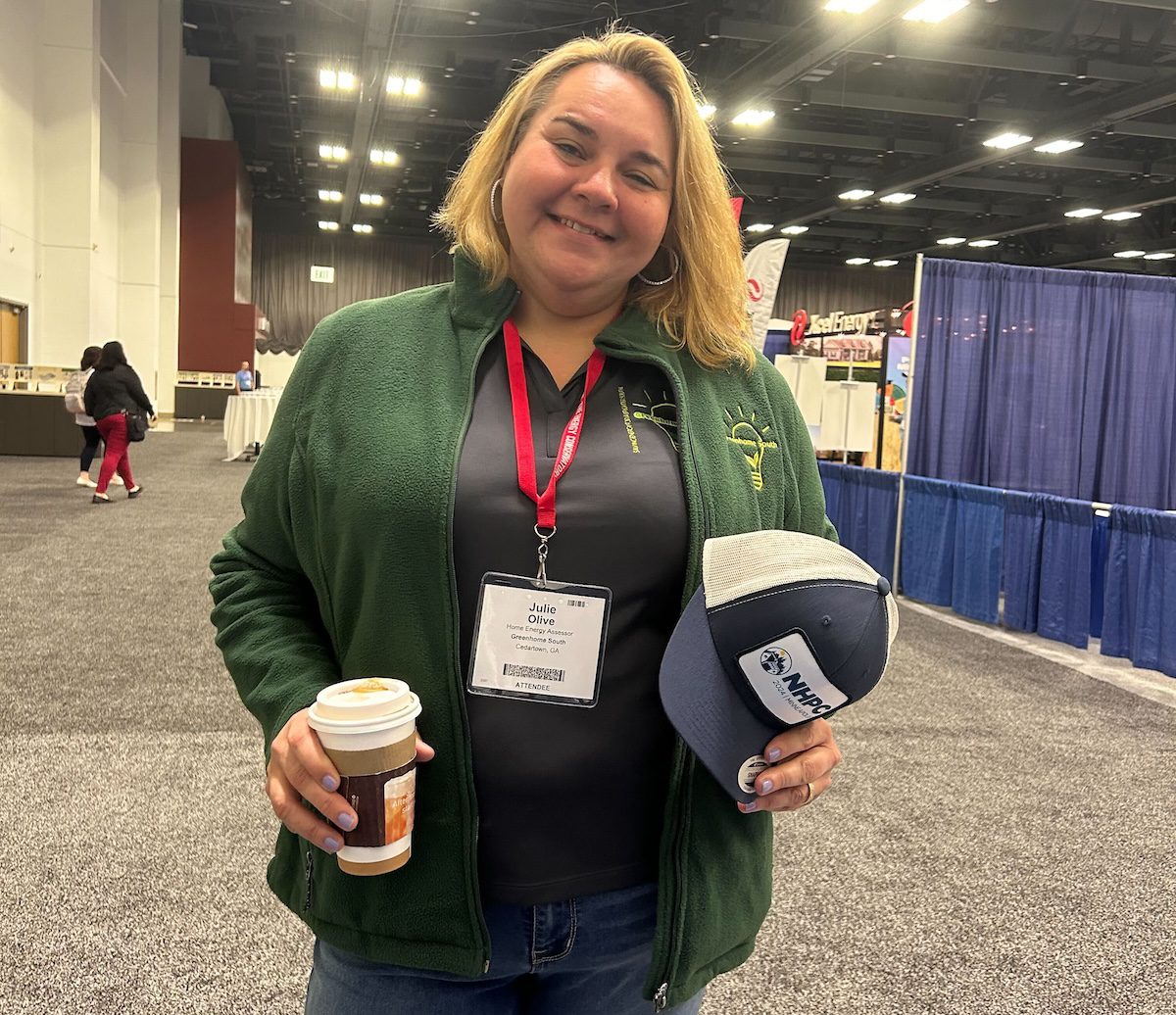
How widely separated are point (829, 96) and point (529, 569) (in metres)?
13.4

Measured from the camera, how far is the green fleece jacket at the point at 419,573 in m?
0.94

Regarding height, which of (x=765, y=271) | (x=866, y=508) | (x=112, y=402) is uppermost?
(x=765, y=271)

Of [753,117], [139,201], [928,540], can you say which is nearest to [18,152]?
[139,201]

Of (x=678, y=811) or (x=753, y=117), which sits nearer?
(x=678, y=811)

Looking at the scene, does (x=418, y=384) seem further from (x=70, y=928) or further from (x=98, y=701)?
(x=98, y=701)

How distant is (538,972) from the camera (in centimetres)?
97

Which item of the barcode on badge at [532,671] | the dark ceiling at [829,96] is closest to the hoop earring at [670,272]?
the barcode on badge at [532,671]

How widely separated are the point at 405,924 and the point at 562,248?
0.67m

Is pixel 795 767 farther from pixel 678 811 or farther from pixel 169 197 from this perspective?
pixel 169 197

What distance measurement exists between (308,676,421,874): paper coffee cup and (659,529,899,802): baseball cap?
23 centimetres

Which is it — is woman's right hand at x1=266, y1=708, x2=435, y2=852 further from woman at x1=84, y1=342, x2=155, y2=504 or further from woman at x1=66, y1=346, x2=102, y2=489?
woman at x1=66, y1=346, x2=102, y2=489

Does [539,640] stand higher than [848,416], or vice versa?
[848,416]

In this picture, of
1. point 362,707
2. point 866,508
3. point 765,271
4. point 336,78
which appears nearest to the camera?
point 362,707

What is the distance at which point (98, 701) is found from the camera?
371 centimetres
